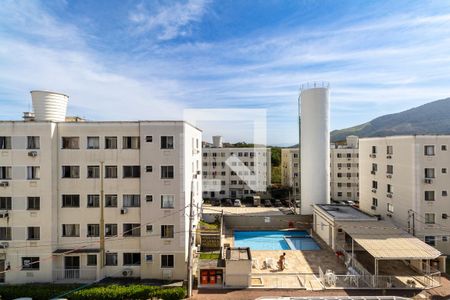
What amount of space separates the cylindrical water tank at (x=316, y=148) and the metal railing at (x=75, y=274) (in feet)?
82.8

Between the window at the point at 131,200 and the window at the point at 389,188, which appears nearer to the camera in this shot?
the window at the point at 131,200

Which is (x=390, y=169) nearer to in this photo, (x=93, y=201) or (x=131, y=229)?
(x=131, y=229)

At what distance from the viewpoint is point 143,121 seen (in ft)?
66.9

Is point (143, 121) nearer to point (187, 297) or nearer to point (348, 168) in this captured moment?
point (187, 297)

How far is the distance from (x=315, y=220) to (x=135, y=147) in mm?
22429

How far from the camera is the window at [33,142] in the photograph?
2022cm

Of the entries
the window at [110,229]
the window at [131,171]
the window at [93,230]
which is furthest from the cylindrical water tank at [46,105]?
the window at [110,229]

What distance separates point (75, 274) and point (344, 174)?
46792 mm

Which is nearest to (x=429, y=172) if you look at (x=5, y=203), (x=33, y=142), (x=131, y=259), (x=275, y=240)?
(x=275, y=240)

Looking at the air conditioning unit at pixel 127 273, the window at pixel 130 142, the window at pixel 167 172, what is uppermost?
the window at pixel 130 142

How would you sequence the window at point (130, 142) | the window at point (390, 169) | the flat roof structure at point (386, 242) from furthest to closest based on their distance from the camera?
the window at point (390, 169), the window at point (130, 142), the flat roof structure at point (386, 242)

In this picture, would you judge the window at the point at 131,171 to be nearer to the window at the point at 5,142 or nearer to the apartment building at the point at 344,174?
the window at the point at 5,142

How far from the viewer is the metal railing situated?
20.0 metres

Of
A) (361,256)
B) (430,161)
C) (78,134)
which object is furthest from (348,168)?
(78,134)
